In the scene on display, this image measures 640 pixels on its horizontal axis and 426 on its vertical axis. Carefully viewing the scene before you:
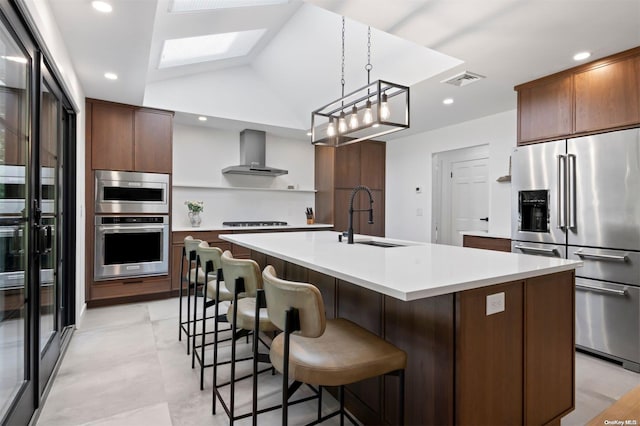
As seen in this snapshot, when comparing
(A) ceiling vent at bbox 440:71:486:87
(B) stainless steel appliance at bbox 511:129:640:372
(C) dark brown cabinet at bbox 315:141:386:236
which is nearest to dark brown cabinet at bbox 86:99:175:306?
(C) dark brown cabinet at bbox 315:141:386:236

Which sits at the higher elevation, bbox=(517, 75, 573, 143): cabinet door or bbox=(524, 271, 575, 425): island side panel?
bbox=(517, 75, 573, 143): cabinet door

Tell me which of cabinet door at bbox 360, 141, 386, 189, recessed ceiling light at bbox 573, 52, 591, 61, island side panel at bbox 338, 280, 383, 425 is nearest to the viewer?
island side panel at bbox 338, 280, 383, 425

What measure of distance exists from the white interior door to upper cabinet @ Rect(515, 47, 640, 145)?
145 centimetres

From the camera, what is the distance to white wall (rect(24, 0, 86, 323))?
190cm

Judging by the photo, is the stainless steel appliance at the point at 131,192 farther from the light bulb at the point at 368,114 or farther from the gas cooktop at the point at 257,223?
the light bulb at the point at 368,114

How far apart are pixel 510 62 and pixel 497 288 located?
7.47 ft

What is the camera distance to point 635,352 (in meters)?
2.53

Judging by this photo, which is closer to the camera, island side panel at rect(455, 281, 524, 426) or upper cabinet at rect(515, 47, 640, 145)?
island side panel at rect(455, 281, 524, 426)

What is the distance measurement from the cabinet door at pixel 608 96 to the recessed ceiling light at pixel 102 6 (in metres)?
3.60

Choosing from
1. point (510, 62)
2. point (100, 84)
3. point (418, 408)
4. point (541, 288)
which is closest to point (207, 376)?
point (418, 408)

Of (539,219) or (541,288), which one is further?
(539,219)

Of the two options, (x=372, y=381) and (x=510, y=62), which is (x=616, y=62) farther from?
(x=372, y=381)

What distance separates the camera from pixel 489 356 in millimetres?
1428

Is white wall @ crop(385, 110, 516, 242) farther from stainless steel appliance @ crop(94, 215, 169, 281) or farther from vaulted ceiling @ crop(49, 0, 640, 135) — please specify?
stainless steel appliance @ crop(94, 215, 169, 281)
